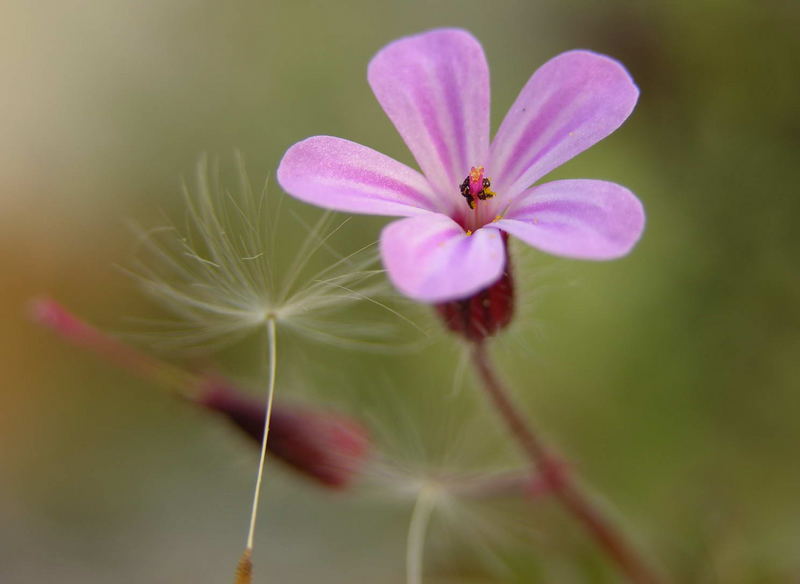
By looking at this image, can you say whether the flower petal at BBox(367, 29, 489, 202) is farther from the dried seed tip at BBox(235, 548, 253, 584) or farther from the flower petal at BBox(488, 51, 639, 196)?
the dried seed tip at BBox(235, 548, 253, 584)

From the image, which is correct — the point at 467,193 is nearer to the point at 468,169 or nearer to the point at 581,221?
the point at 468,169

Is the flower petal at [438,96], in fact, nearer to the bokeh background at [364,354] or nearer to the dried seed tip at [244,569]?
the dried seed tip at [244,569]

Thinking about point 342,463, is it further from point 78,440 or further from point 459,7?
point 459,7

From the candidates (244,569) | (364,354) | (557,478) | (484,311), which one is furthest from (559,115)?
(364,354)

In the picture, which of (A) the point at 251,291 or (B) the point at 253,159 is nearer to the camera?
(A) the point at 251,291

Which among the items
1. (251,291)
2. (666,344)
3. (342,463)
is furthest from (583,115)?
(666,344)

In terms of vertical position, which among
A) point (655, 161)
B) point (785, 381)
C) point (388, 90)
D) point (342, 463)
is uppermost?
point (655, 161)

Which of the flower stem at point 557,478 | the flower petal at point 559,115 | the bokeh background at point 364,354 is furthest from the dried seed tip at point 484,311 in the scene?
the bokeh background at point 364,354
